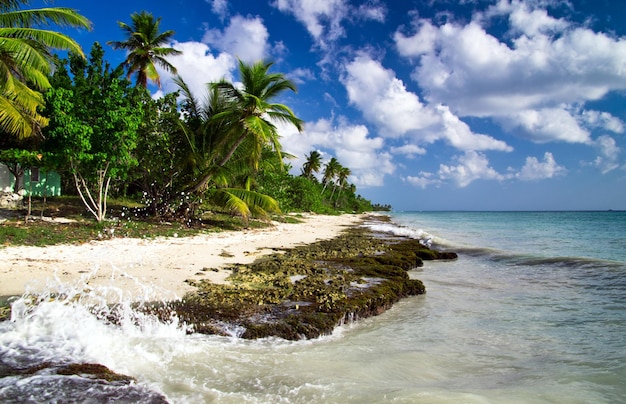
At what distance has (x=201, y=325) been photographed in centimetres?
495

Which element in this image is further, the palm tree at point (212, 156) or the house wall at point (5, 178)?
the house wall at point (5, 178)

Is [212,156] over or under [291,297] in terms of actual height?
over

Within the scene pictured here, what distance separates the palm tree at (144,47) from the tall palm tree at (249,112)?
777cm

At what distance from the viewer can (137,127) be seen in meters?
13.4

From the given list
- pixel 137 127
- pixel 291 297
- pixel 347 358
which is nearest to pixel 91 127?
pixel 137 127

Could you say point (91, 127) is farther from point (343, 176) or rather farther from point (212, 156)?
point (343, 176)

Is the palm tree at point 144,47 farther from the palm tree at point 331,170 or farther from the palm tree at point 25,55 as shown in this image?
the palm tree at point 331,170

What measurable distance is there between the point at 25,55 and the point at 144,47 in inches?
471

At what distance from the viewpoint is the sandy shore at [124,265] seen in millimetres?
6215

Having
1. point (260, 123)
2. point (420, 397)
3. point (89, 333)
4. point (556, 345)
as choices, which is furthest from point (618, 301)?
point (260, 123)

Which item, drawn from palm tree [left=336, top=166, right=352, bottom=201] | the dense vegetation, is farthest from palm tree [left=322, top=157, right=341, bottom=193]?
the dense vegetation

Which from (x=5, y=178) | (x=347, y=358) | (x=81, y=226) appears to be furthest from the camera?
(x=5, y=178)

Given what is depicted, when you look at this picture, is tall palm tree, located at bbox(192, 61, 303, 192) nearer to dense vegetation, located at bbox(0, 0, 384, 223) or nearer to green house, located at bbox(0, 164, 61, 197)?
dense vegetation, located at bbox(0, 0, 384, 223)

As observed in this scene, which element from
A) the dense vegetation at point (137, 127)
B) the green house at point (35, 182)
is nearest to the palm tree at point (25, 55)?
the dense vegetation at point (137, 127)
